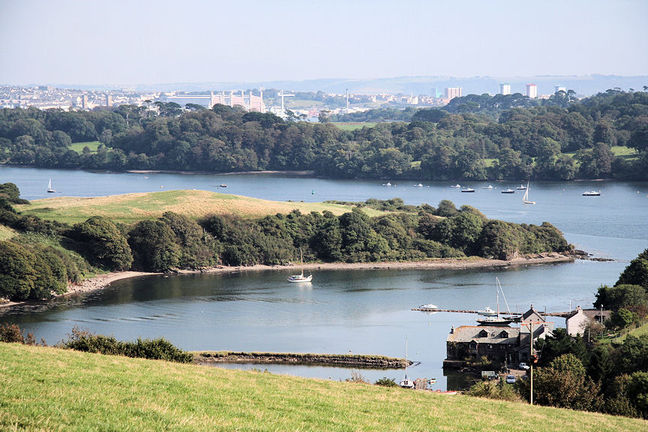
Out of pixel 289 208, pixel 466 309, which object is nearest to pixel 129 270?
pixel 289 208

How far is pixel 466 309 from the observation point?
37969 mm

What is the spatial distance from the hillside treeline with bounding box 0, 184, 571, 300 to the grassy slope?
1184 inches

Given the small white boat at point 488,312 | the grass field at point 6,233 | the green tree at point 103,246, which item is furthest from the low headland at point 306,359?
the grass field at point 6,233

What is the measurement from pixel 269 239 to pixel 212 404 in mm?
41142

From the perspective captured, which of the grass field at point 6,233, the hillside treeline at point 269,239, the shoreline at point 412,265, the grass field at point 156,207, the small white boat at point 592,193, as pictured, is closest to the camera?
the grass field at point 6,233

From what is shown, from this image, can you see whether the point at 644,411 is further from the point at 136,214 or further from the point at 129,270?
the point at 136,214

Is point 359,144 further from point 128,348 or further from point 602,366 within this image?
point 128,348

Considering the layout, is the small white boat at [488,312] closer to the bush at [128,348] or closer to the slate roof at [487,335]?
the slate roof at [487,335]

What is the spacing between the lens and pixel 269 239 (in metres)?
51.5

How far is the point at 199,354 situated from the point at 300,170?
82.3m

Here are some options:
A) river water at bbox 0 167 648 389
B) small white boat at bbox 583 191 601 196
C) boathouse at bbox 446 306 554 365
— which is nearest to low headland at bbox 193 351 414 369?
river water at bbox 0 167 648 389

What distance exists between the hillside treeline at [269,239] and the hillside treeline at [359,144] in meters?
40.4

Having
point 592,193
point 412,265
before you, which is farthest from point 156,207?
point 592,193

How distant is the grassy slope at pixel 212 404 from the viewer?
8648mm
